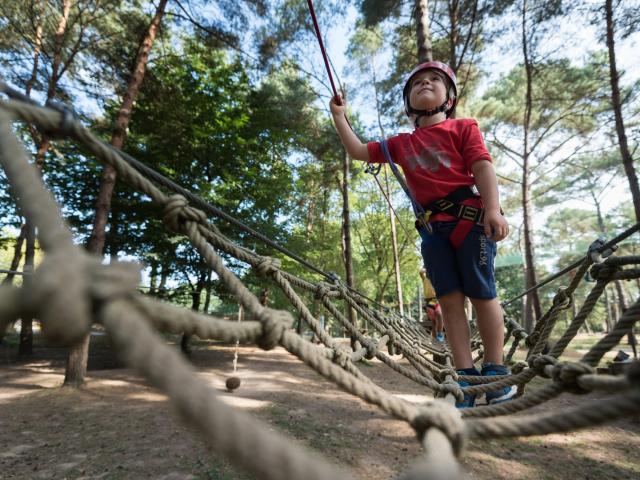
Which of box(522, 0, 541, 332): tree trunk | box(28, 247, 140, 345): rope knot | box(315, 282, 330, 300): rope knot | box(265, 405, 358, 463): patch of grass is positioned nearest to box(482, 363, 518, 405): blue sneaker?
box(315, 282, 330, 300): rope knot

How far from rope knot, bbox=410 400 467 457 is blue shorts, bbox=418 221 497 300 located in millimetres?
895

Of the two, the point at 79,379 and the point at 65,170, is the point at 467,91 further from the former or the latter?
the point at 79,379

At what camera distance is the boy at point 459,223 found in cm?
136

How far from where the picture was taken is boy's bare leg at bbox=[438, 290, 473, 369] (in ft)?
4.68

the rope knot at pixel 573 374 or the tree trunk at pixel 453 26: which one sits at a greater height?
the tree trunk at pixel 453 26

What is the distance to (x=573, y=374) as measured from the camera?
2.59ft

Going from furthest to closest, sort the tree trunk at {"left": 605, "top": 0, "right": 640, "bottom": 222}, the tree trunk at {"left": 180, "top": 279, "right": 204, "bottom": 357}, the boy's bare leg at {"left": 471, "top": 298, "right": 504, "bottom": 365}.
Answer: the tree trunk at {"left": 180, "top": 279, "right": 204, "bottom": 357}
the tree trunk at {"left": 605, "top": 0, "right": 640, "bottom": 222}
the boy's bare leg at {"left": 471, "top": 298, "right": 504, "bottom": 365}

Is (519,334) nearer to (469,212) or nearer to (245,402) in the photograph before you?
(469,212)

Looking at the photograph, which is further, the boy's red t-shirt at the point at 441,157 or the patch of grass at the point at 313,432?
the patch of grass at the point at 313,432

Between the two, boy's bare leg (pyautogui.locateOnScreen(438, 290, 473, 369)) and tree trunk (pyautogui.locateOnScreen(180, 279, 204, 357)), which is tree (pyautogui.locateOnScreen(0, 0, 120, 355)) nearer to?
tree trunk (pyautogui.locateOnScreen(180, 279, 204, 357))

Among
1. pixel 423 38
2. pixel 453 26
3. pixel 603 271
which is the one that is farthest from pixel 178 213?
pixel 453 26

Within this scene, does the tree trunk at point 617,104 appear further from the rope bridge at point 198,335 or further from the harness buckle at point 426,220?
the rope bridge at point 198,335

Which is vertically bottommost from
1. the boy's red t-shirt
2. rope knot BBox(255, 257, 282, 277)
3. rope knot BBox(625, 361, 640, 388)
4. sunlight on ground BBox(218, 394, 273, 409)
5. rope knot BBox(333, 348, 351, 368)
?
sunlight on ground BBox(218, 394, 273, 409)

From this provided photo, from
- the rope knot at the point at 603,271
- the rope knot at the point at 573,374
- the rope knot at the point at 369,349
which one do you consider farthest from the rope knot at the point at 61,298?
the rope knot at the point at 603,271
